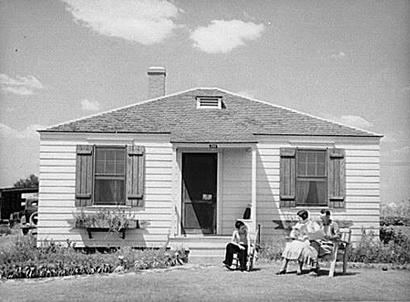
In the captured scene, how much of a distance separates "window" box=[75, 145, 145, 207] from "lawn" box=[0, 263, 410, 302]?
3.10 m

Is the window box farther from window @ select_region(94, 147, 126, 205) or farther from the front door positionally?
the front door

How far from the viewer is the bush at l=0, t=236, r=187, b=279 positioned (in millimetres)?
9352

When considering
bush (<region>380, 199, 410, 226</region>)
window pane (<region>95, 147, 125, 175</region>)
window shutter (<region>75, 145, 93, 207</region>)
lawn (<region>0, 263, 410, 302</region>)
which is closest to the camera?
lawn (<region>0, 263, 410, 302</region>)

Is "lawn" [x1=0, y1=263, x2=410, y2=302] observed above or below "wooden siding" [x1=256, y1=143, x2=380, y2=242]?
below

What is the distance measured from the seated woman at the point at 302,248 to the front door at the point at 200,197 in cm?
375

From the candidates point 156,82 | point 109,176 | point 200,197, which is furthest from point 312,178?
point 156,82

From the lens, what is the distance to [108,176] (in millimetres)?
12469

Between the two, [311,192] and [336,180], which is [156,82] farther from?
[336,180]

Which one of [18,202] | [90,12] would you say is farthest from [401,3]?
[18,202]

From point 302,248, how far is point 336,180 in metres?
3.75

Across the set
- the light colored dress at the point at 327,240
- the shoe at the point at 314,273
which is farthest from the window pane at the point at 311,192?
the shoe at the point at 314,273

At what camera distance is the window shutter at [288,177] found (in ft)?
41.4

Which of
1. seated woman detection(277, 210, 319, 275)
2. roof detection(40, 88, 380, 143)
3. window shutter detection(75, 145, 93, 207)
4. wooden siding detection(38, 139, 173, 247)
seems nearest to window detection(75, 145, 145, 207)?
window shutter detection(75, 145, 93, 207)

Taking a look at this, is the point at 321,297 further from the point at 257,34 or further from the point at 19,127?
the point at 19,127
